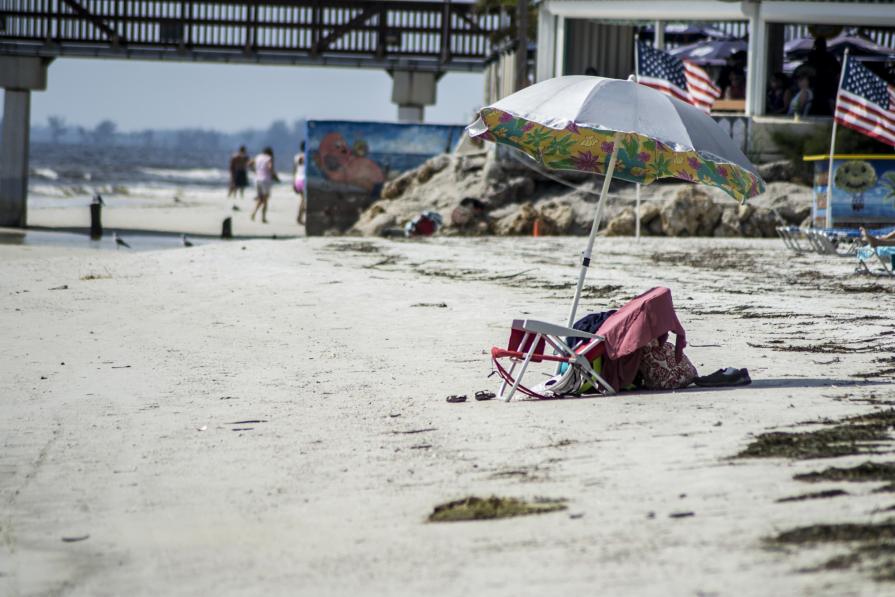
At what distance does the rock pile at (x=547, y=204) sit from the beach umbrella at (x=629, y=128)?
12.5 meters

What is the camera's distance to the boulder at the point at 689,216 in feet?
66.5

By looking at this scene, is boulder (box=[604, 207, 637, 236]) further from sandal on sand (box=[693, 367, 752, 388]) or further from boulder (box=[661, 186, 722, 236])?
sandal on sand (box=[693, 367, 752, 388])

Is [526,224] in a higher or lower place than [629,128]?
lower

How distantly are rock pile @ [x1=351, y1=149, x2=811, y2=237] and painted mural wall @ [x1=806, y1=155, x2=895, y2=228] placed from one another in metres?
2.75

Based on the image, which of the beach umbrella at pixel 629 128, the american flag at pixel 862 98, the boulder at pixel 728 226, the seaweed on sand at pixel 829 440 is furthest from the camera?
the boulder at pixel 728 226

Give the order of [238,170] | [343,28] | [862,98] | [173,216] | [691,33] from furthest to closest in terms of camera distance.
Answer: [173,216], [238,170], [691,33], [343,28], [862,98]

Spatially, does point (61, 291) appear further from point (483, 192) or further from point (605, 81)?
point (483, 192)

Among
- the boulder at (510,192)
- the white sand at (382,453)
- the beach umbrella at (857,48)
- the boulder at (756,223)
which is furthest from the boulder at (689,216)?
the white sand at (382,453)

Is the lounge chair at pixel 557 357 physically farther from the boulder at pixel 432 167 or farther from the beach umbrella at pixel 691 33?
the beach umbrella at pixel 691 33

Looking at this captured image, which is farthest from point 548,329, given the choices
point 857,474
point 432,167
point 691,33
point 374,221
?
point 691,33

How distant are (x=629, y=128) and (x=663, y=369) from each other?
151cm

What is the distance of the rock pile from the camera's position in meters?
20.4

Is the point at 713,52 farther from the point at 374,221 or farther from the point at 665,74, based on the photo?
the point at 374,221

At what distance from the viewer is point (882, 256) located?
13.3m
